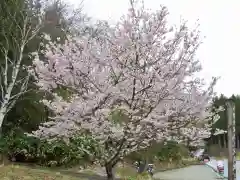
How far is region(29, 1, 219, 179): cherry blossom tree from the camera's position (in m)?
7.31

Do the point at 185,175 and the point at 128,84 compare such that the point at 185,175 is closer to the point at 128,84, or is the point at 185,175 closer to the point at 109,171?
the point at 109,171

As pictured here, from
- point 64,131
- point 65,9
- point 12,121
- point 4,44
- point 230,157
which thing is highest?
point 65,9

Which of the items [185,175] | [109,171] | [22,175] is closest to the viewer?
[109,171]

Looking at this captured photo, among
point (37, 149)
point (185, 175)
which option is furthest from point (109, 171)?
point (185, 175)

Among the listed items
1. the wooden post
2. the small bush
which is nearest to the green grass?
the wooden post

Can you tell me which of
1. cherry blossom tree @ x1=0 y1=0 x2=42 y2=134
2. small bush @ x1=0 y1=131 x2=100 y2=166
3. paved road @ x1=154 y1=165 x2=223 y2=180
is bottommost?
paved road @ x1=154 y1=165 x2=223 y2=180

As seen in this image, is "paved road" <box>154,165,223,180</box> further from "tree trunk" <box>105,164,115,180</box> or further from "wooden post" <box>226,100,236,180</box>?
"wooden post" <box>226,100,236,180</box>

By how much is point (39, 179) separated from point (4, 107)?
231 inches

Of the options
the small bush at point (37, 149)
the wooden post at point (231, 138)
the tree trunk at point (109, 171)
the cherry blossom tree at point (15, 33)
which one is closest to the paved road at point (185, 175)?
the small bush at point (37, 149)


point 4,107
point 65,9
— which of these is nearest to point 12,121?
point 4,107

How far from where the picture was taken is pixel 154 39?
766 cm

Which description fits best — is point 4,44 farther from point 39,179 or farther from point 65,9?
point 39,179

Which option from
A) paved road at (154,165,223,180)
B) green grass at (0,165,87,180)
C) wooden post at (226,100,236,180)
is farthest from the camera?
paved road at (154,165,223,180)

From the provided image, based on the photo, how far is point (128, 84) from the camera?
7398 millimetres
